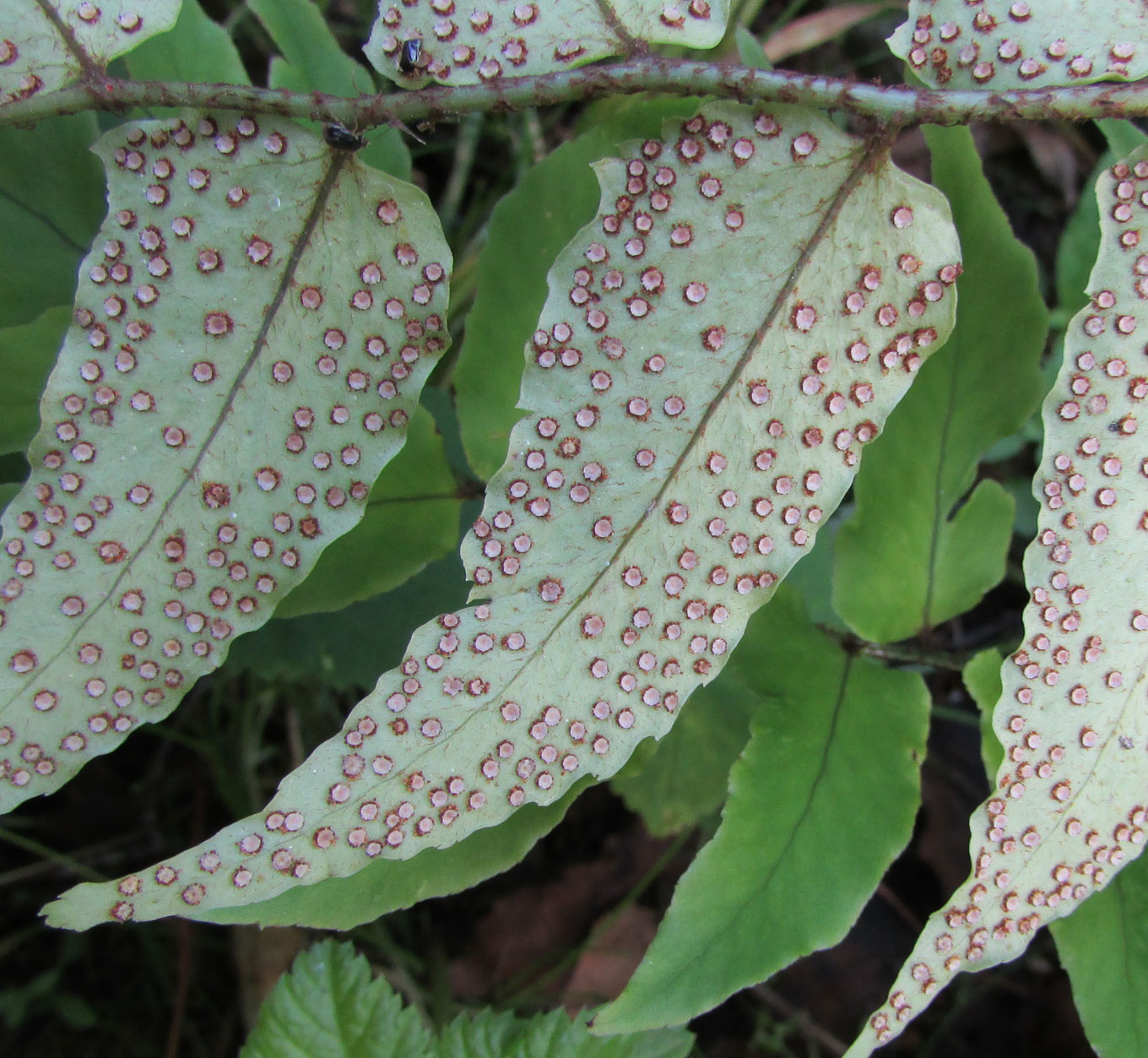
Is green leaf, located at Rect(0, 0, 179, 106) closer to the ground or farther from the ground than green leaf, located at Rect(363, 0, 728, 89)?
farther from the ground

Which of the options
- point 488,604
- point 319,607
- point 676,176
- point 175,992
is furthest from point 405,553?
point 175,992

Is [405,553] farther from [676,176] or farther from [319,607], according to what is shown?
[676,176]

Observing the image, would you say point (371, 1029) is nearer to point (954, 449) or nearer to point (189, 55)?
point (954, 449)

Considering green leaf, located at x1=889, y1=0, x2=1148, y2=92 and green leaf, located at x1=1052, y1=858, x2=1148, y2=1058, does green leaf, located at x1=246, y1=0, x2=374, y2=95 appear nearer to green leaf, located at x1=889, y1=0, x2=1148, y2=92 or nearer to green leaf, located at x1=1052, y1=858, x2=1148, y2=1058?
green leaf, located at x1=889, y1=0, x2=1148, y2=92

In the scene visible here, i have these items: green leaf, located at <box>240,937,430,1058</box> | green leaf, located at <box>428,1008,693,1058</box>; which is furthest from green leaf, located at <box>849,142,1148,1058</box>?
green leaf, located at <box>240,937,430,1058</box>

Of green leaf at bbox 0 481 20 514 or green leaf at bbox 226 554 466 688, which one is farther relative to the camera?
green leaf at bbox 226 554 466 688

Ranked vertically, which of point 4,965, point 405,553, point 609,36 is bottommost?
point 4,965
